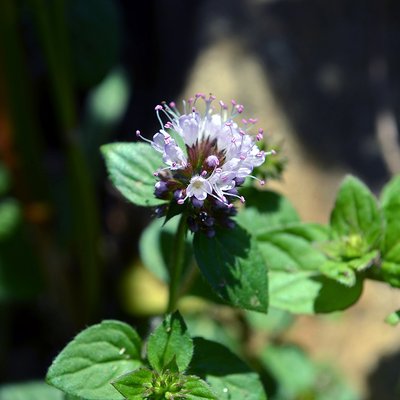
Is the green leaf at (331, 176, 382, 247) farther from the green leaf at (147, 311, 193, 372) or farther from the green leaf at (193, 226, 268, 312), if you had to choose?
the green leaf at (147, 311, 193, 372)

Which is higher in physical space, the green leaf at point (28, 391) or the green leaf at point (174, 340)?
the green leaf at point (174, 340)

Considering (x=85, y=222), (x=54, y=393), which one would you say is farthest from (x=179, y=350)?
A: (x=85, y=222)

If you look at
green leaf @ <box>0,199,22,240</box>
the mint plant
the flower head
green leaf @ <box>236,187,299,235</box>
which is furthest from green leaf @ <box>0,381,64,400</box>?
the flower head

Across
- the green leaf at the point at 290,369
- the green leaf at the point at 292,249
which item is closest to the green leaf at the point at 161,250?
the green leaf at the point at 292,249

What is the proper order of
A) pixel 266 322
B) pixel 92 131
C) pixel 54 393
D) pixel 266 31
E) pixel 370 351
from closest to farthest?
1. pixel 54 393
2. pixel 266 322
3. pixel 370 351
4. pixel 92 131
5. pixel 266 31

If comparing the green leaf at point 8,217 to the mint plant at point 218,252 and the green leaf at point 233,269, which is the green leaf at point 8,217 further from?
the green leaf at point 233,269

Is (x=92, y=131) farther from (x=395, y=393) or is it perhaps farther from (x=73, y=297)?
(x=395, y=393)

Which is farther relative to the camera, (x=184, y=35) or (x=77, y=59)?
(x=184, y=35)
